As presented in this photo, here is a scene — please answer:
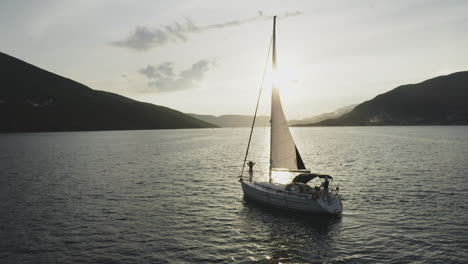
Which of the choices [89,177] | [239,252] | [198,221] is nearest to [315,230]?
[239,252]

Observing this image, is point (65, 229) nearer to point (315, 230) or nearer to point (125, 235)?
point (125, 235)

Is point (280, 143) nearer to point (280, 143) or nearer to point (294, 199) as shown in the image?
point (280, 143)

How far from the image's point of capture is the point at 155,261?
2064 centimetres

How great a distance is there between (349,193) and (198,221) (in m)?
22.2

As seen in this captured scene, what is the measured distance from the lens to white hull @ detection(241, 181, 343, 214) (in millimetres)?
29297

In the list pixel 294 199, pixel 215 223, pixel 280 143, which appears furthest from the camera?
pixel 280 143

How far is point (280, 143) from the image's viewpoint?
34000mm

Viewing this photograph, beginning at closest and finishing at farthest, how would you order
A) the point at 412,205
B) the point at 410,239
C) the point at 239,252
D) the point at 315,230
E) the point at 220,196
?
the point at 239,252, the point at 410,239, the point at 315,230, the point at 412,205, the point at 220,196

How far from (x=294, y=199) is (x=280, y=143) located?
6.65 metres

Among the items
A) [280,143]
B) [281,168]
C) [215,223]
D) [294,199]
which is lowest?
[215,223]

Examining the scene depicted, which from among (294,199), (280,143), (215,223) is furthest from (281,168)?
(215,223)

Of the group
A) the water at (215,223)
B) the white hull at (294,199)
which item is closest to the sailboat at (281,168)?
the white hull at (294,199)

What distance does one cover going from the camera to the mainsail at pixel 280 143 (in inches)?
1325

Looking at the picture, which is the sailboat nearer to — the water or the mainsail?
the mainsail
